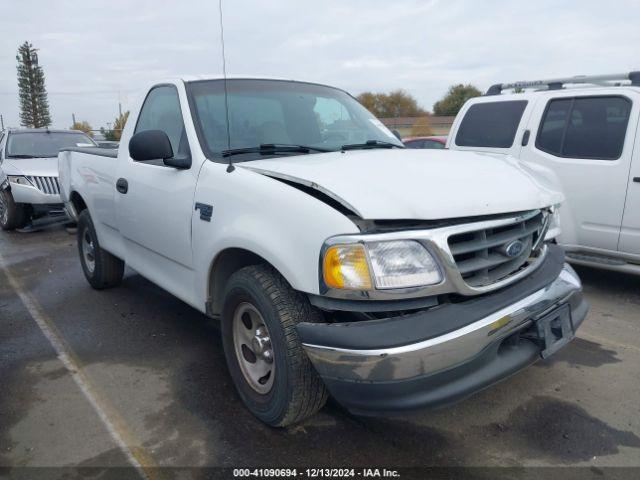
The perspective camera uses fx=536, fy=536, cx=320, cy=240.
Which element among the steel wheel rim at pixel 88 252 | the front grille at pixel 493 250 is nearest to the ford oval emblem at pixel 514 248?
the front grille at pixel 493 250

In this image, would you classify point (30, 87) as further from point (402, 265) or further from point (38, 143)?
point (402, 265)

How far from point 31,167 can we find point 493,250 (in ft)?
28.9

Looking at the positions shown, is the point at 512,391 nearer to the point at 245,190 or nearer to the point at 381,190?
the point at 381,190

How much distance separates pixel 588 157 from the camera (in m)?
5.16

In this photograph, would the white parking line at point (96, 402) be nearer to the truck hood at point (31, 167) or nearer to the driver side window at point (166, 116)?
the driver side window at point (166, 116)

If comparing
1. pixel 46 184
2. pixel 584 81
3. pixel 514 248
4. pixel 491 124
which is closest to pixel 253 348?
pixel 514 248

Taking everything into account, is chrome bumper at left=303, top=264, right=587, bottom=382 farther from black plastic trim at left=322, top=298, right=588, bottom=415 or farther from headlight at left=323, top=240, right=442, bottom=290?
headlight at left=323, top=240, right=442, bottom=290

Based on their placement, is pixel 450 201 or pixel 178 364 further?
pixel 178 364

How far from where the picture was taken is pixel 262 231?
259cm

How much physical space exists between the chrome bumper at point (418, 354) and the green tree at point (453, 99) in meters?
46.1

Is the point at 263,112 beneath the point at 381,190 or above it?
above

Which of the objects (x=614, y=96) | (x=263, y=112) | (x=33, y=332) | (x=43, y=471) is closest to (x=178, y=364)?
(x=43, y=471)

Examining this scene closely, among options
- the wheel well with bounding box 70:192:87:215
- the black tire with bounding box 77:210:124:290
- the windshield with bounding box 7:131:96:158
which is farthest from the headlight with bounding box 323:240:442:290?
the windshield with bounding box 7:131:96:158

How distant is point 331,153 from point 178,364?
5.99ft
